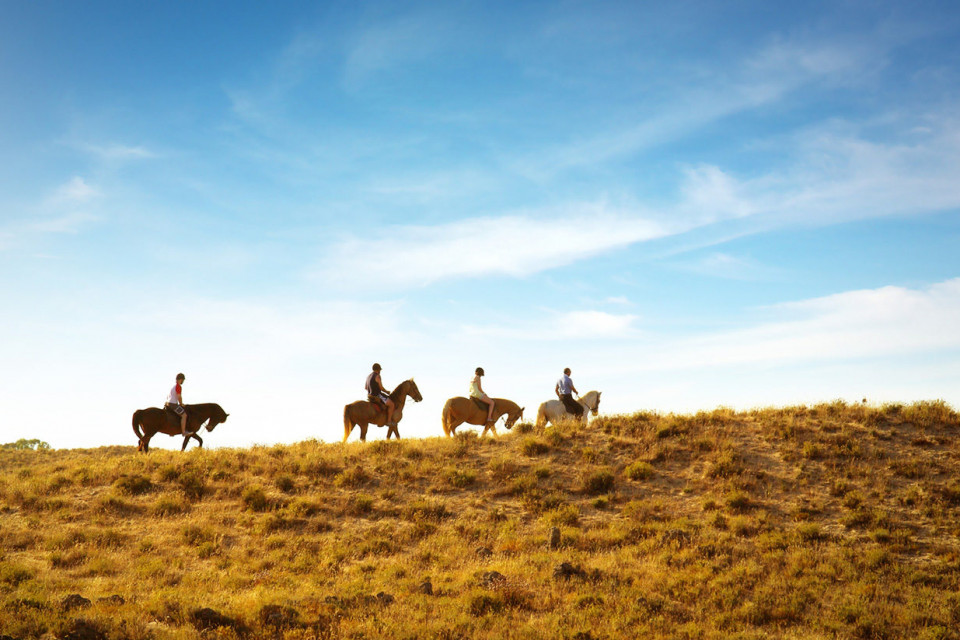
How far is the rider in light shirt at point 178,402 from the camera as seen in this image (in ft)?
78.8

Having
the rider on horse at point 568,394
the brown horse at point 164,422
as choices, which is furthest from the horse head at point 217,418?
the rider on horse at point 568,394

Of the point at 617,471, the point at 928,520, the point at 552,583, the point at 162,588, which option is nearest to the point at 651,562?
the point at 552,583

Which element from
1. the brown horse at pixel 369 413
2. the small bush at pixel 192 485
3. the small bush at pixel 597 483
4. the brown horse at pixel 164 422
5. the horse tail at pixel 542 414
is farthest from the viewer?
the horse tail at pixel 542 414

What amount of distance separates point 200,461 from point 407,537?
9239mm

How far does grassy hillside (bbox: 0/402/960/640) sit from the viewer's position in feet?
39.0

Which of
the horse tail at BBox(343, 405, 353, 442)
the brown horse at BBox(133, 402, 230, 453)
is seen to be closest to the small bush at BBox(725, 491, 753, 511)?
the horse tail at BBox(343, 405, 353, 442)

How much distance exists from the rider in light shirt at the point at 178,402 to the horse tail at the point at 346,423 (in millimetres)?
5844

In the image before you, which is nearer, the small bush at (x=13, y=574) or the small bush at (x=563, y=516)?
the small bush at (x=13, y=574)

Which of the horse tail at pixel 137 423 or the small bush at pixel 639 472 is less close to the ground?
the horse tail at pixel 137 423

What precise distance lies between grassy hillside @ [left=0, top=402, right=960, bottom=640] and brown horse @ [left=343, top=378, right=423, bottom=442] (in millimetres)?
1821

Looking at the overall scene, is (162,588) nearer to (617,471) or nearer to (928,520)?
(617,471)

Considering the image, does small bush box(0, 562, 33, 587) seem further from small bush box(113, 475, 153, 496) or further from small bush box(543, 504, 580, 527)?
small bush box(543, 504, 580, 527)

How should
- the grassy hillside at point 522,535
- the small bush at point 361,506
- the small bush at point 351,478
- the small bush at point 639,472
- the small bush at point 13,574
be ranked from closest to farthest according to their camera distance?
the grassy hillside at point 522,535 < the small bush at point 13,574 < the small bush at point 361,506 < the small bush at point 639,472 < the small bush at point 351,478

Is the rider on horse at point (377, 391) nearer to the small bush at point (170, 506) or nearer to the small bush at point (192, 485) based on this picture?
the small bush at point (192, 485)
